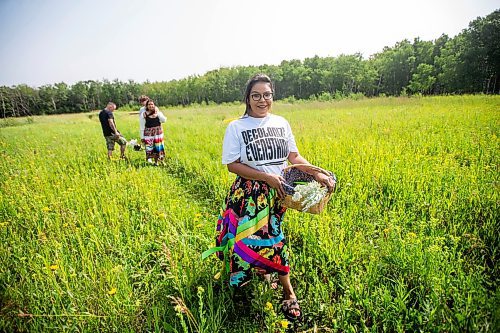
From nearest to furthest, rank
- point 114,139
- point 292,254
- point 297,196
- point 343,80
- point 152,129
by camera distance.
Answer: point 297,196 < point 292,254 < point 152,129 < point 114,139 < point 343,80

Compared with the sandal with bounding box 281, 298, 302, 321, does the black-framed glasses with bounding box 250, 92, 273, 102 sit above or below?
above

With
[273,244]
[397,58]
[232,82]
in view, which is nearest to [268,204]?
[273,244]

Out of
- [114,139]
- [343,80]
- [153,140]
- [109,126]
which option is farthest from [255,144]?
[343,80]

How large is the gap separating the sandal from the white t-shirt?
3.50 ft

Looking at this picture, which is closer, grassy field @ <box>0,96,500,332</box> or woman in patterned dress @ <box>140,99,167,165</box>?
grassy field @ <box>0,96,500,332</box>

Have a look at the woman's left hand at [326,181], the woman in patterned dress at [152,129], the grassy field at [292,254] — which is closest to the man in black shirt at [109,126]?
the woman in patterned dress at [152,129]

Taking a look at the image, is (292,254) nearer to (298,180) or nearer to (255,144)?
(298,180)

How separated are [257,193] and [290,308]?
0.96 metres

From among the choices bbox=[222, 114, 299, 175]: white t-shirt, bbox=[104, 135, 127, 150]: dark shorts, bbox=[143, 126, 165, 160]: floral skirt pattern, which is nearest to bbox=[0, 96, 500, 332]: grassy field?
bbox=[222, 114, 299, 175]: white t-shirt

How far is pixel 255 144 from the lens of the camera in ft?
6.64

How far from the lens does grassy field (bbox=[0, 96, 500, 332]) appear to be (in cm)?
191

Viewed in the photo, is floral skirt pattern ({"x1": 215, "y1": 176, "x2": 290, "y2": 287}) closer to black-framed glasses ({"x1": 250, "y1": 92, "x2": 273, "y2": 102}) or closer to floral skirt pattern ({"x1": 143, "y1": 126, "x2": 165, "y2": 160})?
black-framed glasses ({"x1": 250, "y1": 92, "x2": 273, "y2": 102})

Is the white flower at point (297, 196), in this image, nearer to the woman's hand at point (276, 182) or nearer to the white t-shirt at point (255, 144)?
the woman's hand at point (276, 182)

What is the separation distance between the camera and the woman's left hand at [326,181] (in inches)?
78.8
